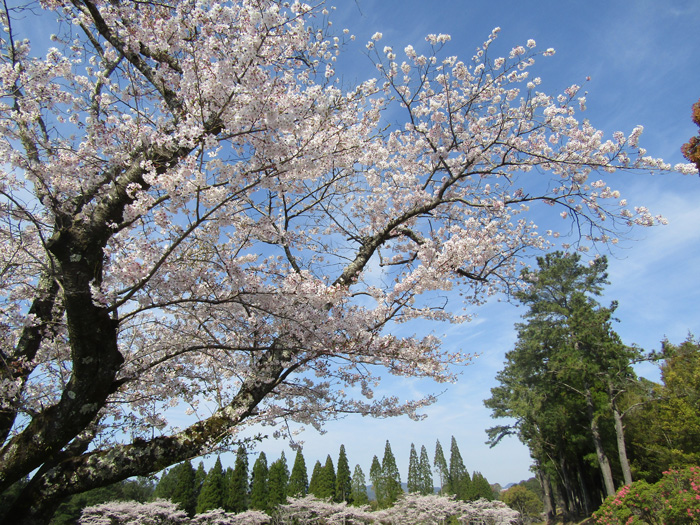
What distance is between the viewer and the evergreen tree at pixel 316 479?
111 ft

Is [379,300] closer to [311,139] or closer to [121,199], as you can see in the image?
[311,139]

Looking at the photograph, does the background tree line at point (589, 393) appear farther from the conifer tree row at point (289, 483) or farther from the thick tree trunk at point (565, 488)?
the conifer tree row at point (289, 483)

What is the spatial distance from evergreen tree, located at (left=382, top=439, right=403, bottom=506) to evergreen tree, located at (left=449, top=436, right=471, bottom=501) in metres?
8.17

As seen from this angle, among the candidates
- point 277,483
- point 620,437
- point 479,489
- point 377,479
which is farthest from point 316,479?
point 620,437

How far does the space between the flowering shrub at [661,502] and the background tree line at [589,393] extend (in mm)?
4480

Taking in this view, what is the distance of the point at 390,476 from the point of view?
38.0 meters

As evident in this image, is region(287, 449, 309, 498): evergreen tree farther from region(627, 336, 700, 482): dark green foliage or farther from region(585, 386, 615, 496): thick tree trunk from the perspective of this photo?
region(627, 336, 700, 482): dark green foliage

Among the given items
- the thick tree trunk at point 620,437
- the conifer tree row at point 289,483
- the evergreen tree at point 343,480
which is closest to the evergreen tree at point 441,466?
the conifer tree row at point 289,483

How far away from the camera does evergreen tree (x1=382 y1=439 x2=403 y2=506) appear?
33.2 meters

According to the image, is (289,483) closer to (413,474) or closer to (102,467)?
(413,474)

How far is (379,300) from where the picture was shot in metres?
4.96

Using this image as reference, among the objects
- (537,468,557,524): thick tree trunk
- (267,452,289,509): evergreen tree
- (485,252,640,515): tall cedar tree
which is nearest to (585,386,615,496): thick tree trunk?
(485,252,640,515): tall cedar tree

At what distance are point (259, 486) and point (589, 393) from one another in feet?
83.1

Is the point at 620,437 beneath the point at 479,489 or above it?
above
